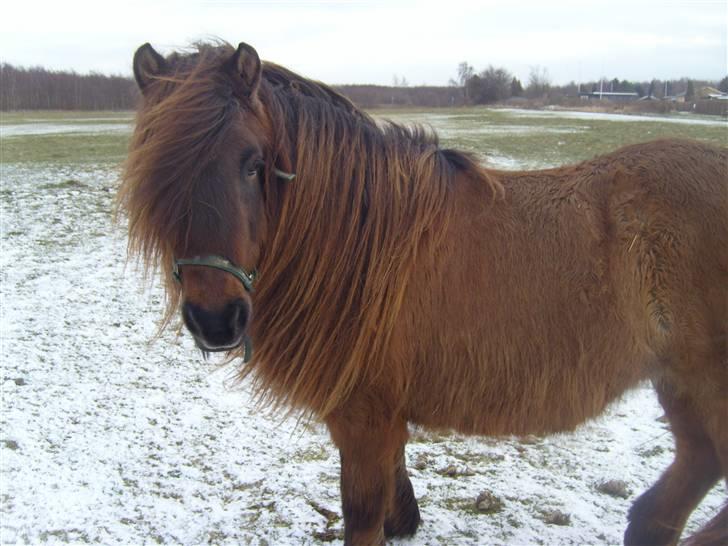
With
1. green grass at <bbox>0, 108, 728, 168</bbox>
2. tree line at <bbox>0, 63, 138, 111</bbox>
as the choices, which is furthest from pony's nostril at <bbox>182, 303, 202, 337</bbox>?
tree line at <bbox>0, 63, 138, 111</bbox>

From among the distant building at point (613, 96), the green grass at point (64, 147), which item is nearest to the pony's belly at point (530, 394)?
the green grass at point (64, 147)

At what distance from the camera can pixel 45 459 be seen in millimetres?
3283

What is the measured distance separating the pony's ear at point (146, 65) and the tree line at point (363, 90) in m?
16.2

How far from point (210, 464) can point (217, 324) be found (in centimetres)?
193

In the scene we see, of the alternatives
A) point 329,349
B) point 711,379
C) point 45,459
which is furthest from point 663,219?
point 45,459

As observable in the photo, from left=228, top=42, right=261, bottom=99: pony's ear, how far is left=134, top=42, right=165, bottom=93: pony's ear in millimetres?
317

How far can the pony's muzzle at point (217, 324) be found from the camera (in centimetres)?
175

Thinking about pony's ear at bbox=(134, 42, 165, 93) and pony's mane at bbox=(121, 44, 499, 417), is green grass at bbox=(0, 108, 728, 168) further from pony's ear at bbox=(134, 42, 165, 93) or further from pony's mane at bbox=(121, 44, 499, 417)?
pony's ear at bbox=(134, 42, 165, 93)

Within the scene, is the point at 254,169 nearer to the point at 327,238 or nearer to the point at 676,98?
the point at 327,238

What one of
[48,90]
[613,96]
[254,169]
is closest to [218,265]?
[254,169]

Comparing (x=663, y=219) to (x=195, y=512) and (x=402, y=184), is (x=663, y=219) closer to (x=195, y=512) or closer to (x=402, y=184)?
(x=402, y=184)

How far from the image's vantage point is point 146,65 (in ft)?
6.64

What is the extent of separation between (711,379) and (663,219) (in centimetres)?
70

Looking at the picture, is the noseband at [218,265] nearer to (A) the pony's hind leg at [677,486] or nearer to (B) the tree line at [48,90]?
(A) the pony's hind leg at [677,486]
